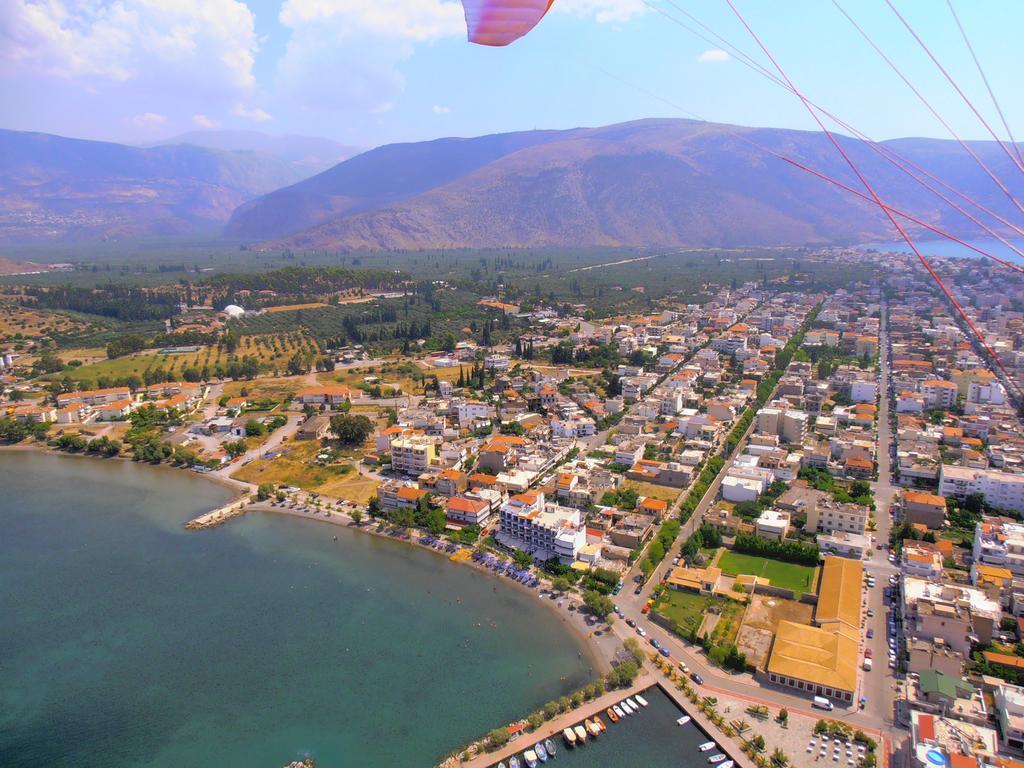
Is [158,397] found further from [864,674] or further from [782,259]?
[782,259]

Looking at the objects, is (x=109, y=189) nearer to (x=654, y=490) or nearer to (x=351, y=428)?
(x=351, y=428)

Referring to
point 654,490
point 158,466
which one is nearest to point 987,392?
point 654,490

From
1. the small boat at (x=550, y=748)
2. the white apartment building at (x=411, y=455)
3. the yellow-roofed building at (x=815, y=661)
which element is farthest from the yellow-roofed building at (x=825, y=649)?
the white apartment building at (x=411, y=455)

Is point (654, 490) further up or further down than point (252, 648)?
further up

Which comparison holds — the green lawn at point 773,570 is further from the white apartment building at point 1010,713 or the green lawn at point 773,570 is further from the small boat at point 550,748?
the small boat at point 550,748

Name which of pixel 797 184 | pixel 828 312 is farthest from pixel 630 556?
pixel 797 184
